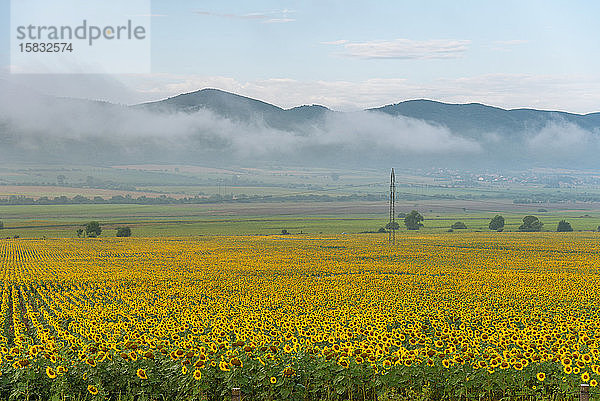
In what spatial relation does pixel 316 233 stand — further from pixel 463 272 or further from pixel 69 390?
pixel 69 390

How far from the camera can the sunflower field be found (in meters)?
12.9

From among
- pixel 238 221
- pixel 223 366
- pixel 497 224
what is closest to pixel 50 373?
pixel 223 366

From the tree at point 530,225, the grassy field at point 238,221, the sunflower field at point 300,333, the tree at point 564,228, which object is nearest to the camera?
the sunflower field at point 300,333

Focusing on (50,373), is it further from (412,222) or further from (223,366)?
(412,222)

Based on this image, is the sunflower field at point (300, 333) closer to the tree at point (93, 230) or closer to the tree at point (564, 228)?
the tree at point (93, 230)

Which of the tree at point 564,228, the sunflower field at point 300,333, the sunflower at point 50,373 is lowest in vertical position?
the tree at point 564,228

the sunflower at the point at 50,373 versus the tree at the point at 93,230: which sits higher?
the sunflower at the point at 50,373

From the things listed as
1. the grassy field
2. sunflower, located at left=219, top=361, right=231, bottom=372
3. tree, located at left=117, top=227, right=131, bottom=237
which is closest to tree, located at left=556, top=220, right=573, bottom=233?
the grassy field

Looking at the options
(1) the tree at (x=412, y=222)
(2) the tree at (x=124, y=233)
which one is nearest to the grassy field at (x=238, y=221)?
(1) the tree at (x=412, y=222)

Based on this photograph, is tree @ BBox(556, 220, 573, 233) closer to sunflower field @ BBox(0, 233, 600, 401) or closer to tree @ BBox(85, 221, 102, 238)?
sunflower field @ BBox(0, 233, 600, 401)

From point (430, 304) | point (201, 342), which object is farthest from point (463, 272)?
point (201, 342)

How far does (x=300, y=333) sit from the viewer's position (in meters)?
15.9

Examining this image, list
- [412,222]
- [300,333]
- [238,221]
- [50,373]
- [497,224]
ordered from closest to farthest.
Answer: [50,373] < [300,333] < [497,224] < [412,222] < [238,221]

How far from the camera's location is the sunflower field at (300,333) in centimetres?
1288
